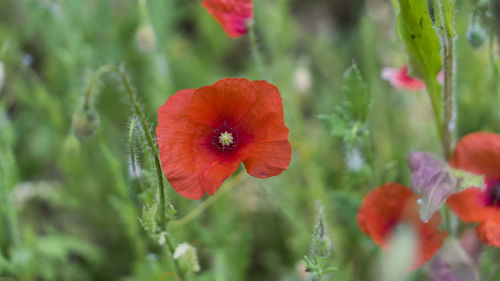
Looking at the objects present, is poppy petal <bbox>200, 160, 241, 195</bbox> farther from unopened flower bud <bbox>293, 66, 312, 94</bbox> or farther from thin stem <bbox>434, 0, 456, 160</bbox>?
unopened flower bud <bbox>293, 66, 312, 94</bbox>

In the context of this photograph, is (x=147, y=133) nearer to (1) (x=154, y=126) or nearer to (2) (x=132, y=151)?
(2) (x=132, y=151)

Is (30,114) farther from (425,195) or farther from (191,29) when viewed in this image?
(425,195)

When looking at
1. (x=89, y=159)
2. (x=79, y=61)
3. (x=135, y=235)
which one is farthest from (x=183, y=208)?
(x=79, y=61)

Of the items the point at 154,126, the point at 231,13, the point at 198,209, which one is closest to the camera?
the point at 231,13

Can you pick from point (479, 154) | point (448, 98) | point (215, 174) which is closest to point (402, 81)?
point (448, 98)

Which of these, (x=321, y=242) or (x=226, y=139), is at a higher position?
(x=226, y=139)

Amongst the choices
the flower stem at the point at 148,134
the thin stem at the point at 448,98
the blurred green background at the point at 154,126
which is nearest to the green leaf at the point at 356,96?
the blurred green background at the point at 154,126

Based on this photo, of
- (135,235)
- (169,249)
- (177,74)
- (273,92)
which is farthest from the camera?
(177,74)
